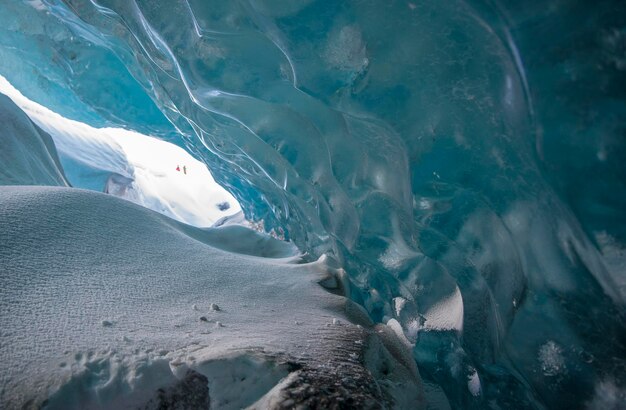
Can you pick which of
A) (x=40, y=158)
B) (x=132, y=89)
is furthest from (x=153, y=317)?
(x=132, y=89)

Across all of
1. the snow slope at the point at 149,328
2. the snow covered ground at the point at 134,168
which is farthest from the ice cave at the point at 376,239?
the snow covered ground at the point at 134,168

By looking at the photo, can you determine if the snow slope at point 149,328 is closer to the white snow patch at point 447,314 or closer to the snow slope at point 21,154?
the white snow patch at point 447,314

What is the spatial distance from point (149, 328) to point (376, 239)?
6.24 feet

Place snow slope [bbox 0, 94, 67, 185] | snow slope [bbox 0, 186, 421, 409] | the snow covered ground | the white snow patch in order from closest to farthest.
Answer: snow slope [bbox 0, 186, 421, 409] → the white snow patch → snow slope [bbox 0, 94, 67, 185] → the snow covered ground

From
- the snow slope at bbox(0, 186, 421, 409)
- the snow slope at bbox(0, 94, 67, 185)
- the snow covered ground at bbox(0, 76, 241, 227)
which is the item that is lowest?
the snow covered ground at bbox(0, 76, 241, 227)

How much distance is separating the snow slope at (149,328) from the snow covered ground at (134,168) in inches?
263

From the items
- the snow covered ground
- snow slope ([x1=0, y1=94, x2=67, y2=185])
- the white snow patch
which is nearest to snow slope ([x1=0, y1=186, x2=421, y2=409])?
the white snow patch

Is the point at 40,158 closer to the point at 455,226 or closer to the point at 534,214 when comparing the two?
the point at 455,226

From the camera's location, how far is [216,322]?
128 centimetres

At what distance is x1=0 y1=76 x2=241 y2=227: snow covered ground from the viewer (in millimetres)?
7641

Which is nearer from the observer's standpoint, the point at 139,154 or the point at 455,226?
the point at 455,226

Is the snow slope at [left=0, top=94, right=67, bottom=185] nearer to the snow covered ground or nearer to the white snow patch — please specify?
the white snow patch

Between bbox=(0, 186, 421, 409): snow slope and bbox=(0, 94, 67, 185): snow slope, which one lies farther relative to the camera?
bbox=(0, 94, 67, 185): snow slope

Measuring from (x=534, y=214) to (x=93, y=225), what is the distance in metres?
2.07
